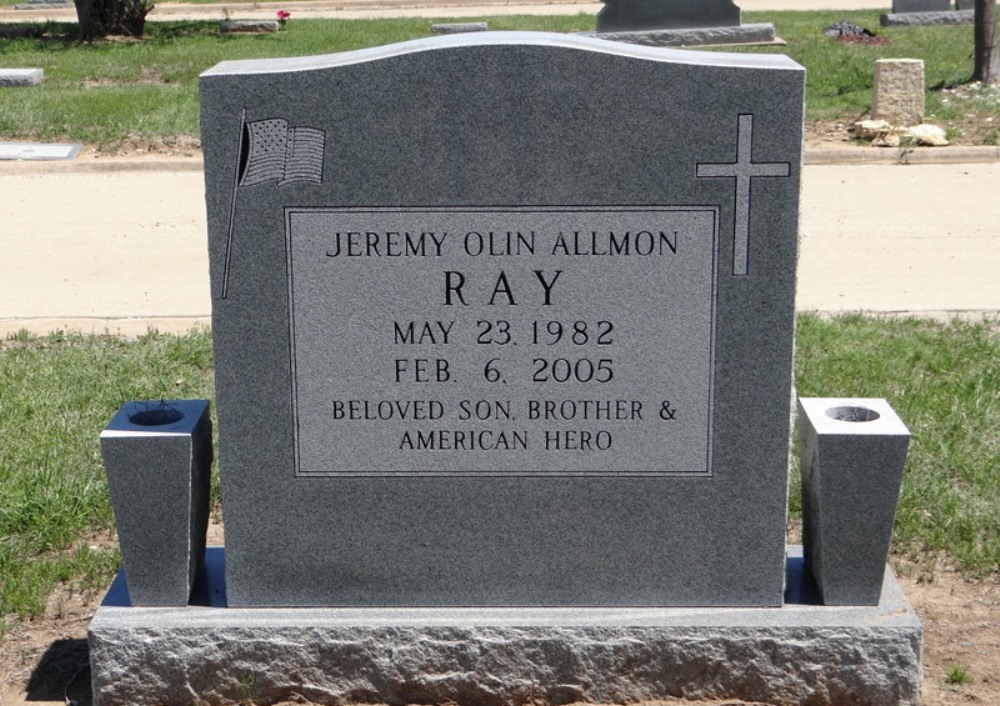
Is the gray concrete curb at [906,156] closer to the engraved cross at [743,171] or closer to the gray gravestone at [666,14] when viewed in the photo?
the gray gravestone at [666,14]

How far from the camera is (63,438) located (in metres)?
5.67

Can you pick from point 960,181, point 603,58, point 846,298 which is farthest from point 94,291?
point 960,181

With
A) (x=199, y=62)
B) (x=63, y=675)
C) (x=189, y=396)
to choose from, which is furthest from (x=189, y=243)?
(x=199, y=62)

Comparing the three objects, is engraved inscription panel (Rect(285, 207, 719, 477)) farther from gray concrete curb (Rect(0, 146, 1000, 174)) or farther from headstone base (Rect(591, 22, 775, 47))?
headstone base (Rect(591, 22, 775, 47))

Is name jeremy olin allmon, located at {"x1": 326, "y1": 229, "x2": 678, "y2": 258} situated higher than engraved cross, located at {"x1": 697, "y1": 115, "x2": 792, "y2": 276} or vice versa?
engraved cross, located at {"x1": 697, "y1": 115, "x2": 792, "y2": 276}

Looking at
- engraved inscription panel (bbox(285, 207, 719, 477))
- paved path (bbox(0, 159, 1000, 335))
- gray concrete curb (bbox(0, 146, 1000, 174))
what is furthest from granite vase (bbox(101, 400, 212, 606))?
gray concrete curb (bbox(0, 146, 1000, 174))

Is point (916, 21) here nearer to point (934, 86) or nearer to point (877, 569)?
point (934, 86)

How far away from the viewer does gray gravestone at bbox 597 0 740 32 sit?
1911cm

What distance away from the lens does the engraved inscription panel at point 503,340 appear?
3.63m

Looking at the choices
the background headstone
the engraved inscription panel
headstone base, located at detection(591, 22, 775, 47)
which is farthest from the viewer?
headstone base, located at detection(591, 22, 775, 47)

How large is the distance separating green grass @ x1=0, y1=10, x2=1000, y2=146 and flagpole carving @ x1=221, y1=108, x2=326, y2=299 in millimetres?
9573

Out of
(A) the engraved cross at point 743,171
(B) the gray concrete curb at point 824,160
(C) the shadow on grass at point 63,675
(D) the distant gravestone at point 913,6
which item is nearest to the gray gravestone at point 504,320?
(A) the engraved cross at point 743,171

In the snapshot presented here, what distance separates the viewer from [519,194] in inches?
142

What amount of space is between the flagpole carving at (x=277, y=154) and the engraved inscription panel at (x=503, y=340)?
115 millimetres
